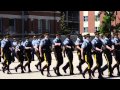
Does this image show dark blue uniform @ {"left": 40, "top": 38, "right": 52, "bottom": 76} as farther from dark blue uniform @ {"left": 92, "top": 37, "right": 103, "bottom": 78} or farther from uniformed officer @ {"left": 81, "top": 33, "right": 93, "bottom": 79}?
dark blue uniform @ {"left": 92, "top": 37, "right": 103, "bottom": 78}

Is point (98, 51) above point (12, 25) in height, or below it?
below

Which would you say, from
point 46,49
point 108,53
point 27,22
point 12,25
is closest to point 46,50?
point 46,49

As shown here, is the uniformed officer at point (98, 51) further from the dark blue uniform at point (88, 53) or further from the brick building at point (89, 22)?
the brick building at point (89, 22)

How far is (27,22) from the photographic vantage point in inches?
2343

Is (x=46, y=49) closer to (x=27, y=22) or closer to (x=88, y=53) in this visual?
(x=88, y=53)

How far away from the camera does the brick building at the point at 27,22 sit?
185 feet

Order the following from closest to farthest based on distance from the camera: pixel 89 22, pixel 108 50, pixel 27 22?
1. pixel 108 50
2. pixel 27 22
3. pixel 89 22

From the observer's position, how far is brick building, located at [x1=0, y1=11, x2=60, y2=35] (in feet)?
185

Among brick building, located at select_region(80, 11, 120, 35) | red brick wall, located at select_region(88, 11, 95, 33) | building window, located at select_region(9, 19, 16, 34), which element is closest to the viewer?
building window, located at select_region(9, 19, 16, 34)

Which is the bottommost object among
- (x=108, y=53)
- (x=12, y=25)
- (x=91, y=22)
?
(x=108, y=53)

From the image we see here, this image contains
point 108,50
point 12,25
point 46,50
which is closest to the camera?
point 108,50

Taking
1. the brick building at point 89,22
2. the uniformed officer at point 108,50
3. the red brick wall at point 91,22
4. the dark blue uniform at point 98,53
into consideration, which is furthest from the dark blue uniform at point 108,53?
the red brick wall at point 91,22

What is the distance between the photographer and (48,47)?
17.2 m

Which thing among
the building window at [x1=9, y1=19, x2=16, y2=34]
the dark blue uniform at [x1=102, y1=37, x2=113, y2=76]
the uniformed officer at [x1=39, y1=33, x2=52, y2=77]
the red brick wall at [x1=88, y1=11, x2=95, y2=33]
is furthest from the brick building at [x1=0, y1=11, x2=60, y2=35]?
the dark blue uniform at [x1=102, y1=37, x2=113, y2=76]
